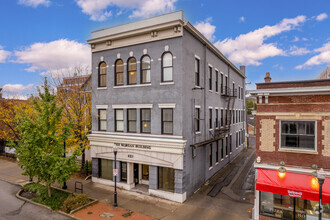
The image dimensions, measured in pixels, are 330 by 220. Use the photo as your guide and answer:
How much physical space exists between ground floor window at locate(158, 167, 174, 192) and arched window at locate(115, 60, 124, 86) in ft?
26.7

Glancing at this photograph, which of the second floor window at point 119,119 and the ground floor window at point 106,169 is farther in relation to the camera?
the ground floor window at point 106,169

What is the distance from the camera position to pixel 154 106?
15805 millimetres

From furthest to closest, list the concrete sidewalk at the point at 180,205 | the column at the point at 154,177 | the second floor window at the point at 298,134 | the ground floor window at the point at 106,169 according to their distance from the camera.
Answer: the ground floor window at the point at 106,169 < the column at the point at 154,177 < the concrete sidewalk at the point at 180,205 < the second floor window at the point at 298,134

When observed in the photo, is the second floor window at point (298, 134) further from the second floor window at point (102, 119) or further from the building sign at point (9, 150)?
the building sign at point (9, 150)

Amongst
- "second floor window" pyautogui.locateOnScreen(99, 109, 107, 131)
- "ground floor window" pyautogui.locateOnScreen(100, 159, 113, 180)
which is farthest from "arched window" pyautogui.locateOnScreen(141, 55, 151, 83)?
"ground floor window" pyautogui.locateOnScreen(100, 159, 113, 180)

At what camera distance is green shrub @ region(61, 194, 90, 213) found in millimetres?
13412

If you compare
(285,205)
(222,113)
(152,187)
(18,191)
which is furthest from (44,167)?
(222,113)

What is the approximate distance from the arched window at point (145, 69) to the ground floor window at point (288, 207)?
11.3m

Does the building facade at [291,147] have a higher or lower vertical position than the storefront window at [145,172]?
higher

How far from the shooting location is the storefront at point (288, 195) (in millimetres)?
10117

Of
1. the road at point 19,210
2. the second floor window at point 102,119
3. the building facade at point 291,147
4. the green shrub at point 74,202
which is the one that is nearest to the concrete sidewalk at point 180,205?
the green shrub at point 74,202

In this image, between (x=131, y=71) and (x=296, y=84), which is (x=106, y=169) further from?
(x=296, y=84)

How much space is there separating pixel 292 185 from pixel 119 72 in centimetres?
1475

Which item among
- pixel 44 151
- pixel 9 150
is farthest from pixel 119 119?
pixel 9 150
